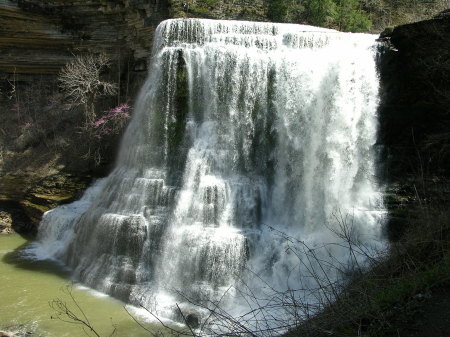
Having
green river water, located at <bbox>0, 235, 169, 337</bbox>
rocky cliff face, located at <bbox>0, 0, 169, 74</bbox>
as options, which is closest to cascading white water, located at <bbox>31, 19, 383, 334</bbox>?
green river water, located at <bbox>0, 235, 169, 337</bbox>

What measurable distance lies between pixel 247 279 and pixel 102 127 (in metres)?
9.38

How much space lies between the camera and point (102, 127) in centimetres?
1566

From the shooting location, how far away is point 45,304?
8828mm

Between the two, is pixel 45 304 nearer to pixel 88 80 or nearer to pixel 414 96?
pixel 88 80

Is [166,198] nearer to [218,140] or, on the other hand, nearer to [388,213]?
[218,140]

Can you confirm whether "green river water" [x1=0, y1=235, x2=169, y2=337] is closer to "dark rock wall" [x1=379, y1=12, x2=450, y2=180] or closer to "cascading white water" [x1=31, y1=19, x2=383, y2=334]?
"cascading white water" [x1=31, y1=19, x2=383, y2=334]

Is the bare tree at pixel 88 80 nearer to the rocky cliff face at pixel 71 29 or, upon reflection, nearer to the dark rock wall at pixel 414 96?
the rocky cliff face at pixel 71 29

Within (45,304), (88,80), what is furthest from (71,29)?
(45,304)

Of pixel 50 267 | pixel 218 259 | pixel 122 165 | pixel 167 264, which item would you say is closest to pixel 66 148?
pixel 122 165

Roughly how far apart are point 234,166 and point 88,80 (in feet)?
26.6

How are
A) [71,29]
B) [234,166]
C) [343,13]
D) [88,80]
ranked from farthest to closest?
[343,13] < [71,29] < [88,80] < [234,166]

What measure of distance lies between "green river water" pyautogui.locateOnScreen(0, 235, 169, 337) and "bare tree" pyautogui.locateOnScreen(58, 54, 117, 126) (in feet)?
22.6

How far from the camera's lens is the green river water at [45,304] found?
7.79m

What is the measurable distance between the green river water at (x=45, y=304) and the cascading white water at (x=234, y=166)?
1.86 ft
